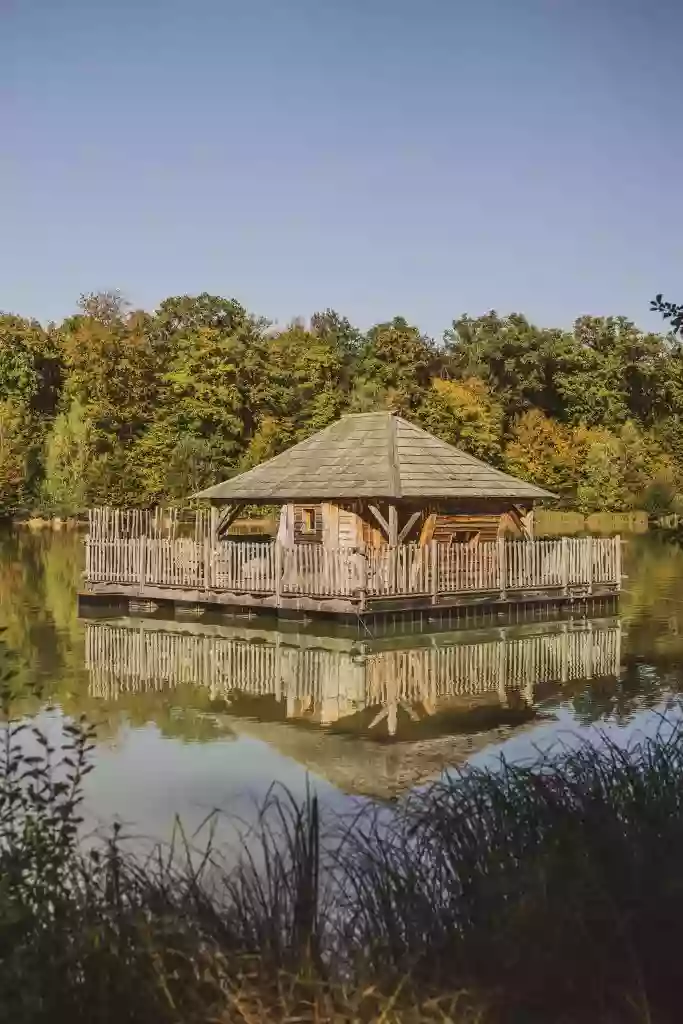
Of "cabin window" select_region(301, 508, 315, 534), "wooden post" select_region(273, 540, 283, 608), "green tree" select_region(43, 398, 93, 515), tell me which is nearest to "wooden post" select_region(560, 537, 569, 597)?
"cabin window" select_region(301, 508, 315, 534)

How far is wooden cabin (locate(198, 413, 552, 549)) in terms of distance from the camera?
86.0 ft

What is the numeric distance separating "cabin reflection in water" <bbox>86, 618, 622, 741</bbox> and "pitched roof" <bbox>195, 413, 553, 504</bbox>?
3.77 m

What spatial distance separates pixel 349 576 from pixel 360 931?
17689mm

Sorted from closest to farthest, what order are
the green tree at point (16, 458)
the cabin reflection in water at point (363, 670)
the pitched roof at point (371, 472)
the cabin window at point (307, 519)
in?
the cabin reflection in water at point (363, 670) < the pitched roof at point (371, 472) < the cabin window at point (307, 519) < the green tree at point (16, 458)

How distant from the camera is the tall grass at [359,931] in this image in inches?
193

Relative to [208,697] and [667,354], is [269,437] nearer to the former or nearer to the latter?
[667,354]

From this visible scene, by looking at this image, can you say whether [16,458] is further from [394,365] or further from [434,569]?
[434,569]

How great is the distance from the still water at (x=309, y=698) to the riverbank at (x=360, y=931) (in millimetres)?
1251

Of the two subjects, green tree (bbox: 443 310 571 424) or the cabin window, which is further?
green tree (bbox: 443 310 571 424)

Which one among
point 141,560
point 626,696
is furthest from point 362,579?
point 626,696

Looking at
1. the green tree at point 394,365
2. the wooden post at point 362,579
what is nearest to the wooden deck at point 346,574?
the wooden post at point 362,579

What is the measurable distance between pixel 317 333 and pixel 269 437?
20.3 m

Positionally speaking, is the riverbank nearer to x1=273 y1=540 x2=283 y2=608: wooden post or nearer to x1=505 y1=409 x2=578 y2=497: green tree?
x1=273 y1=540 x2=283 y2=608: wooden post

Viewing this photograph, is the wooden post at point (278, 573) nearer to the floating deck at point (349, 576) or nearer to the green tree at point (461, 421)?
the floating deck at point (349, 576)
